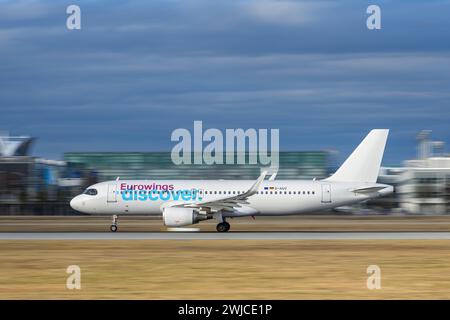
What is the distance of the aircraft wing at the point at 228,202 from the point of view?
49.2 metres

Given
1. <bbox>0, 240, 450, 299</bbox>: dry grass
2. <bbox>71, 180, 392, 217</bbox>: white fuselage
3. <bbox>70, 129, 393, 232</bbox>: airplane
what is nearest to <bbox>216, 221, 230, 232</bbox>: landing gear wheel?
<bbox>70, 129, 393, 232</bbox>: airplane

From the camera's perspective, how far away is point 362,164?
5278cm

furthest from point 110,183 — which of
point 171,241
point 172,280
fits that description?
point 172,280

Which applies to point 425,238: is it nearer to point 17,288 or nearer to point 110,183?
point 110,183

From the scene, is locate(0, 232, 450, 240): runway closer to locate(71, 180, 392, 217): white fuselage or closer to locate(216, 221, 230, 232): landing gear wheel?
locate(216, 221, 230, 232): landing gear wheel

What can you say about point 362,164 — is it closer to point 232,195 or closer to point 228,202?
point 232,195

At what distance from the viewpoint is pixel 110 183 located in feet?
168

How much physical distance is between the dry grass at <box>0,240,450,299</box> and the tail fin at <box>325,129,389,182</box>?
13.0 meters

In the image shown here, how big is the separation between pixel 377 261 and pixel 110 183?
24.3 metres

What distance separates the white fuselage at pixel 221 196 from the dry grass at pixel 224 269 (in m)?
10.5

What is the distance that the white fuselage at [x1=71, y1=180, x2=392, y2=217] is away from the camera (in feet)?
165
